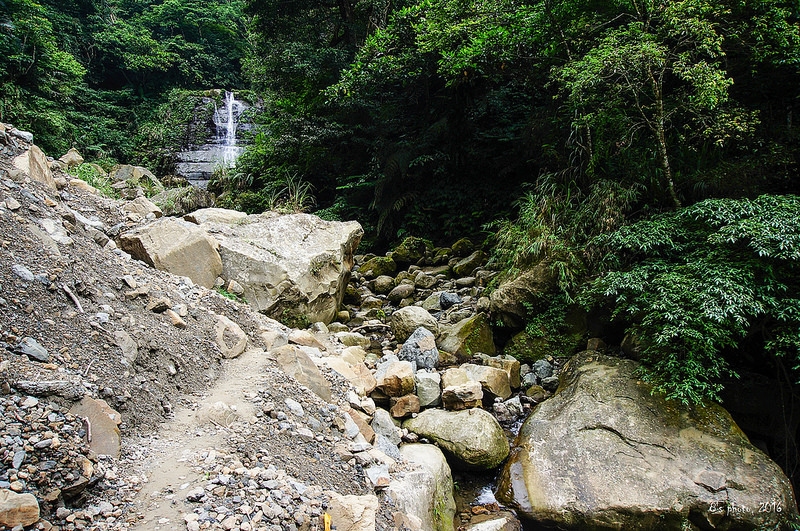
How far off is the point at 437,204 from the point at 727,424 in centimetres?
688

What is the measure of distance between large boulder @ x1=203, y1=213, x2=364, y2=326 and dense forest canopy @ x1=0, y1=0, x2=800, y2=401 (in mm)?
2324

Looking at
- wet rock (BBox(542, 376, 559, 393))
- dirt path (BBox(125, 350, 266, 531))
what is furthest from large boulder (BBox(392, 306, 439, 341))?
dirt path (BBox(125, 350, 266, 531))

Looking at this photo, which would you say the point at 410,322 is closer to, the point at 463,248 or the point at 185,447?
the point at 463,248

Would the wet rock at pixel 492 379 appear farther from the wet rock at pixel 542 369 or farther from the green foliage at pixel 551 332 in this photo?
the green foliage at pixel 551 332

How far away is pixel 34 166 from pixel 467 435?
4348mm

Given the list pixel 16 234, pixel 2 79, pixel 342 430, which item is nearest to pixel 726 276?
pixel 342 430

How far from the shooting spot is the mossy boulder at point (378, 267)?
26.7ft

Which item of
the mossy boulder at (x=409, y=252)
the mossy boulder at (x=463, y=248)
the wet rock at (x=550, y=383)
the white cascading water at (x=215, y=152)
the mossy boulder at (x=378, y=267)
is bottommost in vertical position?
the wet rock at (x=550, y=383)

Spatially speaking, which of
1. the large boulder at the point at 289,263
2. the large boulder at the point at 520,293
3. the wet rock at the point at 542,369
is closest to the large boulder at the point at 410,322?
the large boulder at the point at 520,293

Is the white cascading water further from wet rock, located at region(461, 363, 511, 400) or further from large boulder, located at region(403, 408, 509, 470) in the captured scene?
large boulder, located at region(403, 408, 509, 470)

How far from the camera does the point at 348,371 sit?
3938 mm

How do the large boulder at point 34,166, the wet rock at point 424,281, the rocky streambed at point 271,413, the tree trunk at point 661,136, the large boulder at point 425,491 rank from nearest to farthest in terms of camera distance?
the rocky streambed at point 271,413 < the large boulder at point 425,491 < the large boulder at point 34,166 < the tree trunk at point 661,136 < the wet rock at point 424,281

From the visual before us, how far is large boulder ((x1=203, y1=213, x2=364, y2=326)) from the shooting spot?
5.04m

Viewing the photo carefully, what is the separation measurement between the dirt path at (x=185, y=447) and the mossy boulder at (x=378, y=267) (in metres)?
5.11
